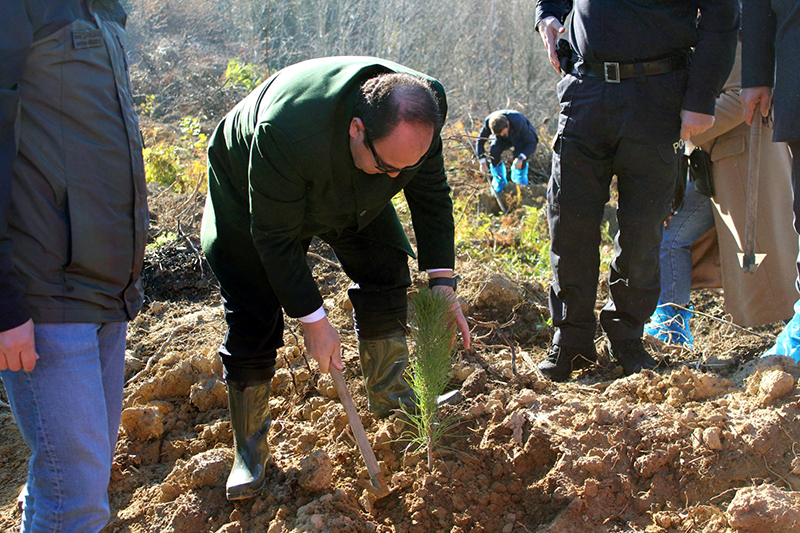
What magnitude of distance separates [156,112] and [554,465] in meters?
8.96

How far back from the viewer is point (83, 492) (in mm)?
1754

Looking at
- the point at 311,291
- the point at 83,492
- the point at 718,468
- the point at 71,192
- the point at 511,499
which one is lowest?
the point at 511,499

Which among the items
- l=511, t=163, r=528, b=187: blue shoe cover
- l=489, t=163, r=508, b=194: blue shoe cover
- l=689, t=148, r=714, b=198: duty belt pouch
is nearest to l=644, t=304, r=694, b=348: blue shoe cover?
l=689, t=148, r=714, b=198: duty belt pouch

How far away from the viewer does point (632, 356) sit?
312cm

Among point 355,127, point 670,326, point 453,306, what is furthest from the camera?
point 670,326

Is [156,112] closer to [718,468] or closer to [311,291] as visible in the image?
[311,291]

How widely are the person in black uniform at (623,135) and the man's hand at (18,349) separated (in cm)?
226

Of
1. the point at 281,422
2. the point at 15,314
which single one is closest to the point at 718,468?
the point at 281,422

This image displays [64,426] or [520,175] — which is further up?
[64,426]

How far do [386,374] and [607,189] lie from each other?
1355mm

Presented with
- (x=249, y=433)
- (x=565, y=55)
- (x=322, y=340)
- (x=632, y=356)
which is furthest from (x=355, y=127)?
(x=632, y=356)

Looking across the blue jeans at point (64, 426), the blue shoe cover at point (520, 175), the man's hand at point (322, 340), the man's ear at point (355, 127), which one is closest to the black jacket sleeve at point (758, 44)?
the man's ear at point (355, 127)

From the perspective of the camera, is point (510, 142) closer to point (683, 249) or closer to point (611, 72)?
point (683, 249)

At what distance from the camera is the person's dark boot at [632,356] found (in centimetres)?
309
